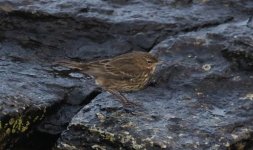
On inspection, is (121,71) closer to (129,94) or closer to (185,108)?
(129,94)

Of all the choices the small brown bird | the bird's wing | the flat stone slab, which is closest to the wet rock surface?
the flat stone slab

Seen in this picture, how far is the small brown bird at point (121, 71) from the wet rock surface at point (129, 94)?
119 mm

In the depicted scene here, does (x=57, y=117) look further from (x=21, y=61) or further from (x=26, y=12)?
(x=26, y=12)

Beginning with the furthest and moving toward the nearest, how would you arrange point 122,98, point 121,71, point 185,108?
point 121,71, point 122,98, point 185,108

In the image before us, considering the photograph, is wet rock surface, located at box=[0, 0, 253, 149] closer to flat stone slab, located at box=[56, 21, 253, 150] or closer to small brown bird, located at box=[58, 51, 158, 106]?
flat stone slab, located at box=[56, 21, 253, 150]

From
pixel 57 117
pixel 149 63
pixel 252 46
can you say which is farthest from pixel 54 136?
pixel 252 46

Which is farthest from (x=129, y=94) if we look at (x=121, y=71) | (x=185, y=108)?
(x=185, y=108)

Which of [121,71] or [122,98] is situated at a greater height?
[121,71]

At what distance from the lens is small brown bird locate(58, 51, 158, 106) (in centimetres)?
707

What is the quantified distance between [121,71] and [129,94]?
257 millimetres

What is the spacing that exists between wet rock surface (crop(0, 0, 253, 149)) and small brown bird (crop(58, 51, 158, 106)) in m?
0.12

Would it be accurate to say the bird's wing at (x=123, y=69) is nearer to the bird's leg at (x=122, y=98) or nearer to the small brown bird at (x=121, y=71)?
the small brown bird at (x=121, y=71)

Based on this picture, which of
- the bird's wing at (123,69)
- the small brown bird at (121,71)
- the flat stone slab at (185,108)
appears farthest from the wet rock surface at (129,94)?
the bird's wing at (123,69)

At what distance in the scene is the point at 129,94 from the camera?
23.7 feet
